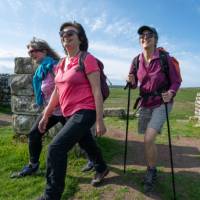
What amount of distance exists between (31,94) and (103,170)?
2.67 metres

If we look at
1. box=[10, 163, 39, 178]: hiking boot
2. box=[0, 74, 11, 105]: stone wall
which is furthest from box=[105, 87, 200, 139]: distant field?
box=[0, 74, 11, 105]: stone wall

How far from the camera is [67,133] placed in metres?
4.64

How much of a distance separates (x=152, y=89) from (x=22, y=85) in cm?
319

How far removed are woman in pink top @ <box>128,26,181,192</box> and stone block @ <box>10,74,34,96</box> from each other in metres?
2.72

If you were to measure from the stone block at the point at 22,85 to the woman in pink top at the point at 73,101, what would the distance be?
255 centimetres

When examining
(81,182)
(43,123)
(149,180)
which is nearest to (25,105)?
(43,123)

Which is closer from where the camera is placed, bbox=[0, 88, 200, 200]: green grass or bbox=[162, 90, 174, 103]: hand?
bbox=[162, 90, 174, 103]: hand

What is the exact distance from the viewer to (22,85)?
7.71m

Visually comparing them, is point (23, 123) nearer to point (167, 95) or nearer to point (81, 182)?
point (81, 182)

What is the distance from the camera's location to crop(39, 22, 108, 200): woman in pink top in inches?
183

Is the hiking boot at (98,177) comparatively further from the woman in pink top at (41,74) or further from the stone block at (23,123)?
the stone block at (23,123)

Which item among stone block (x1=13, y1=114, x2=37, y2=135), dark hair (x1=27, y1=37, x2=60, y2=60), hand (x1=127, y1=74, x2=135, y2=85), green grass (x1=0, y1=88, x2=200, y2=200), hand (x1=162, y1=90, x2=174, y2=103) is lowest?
green grass (x1=0, y1=88, x2=200, y2=200)

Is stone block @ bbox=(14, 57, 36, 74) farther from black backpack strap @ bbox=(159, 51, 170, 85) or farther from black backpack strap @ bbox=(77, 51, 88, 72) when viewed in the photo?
black backpack strap @ bbox=(159, 51, 170, 85)

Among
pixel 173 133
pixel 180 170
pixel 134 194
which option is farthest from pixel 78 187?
pixel 173 133
